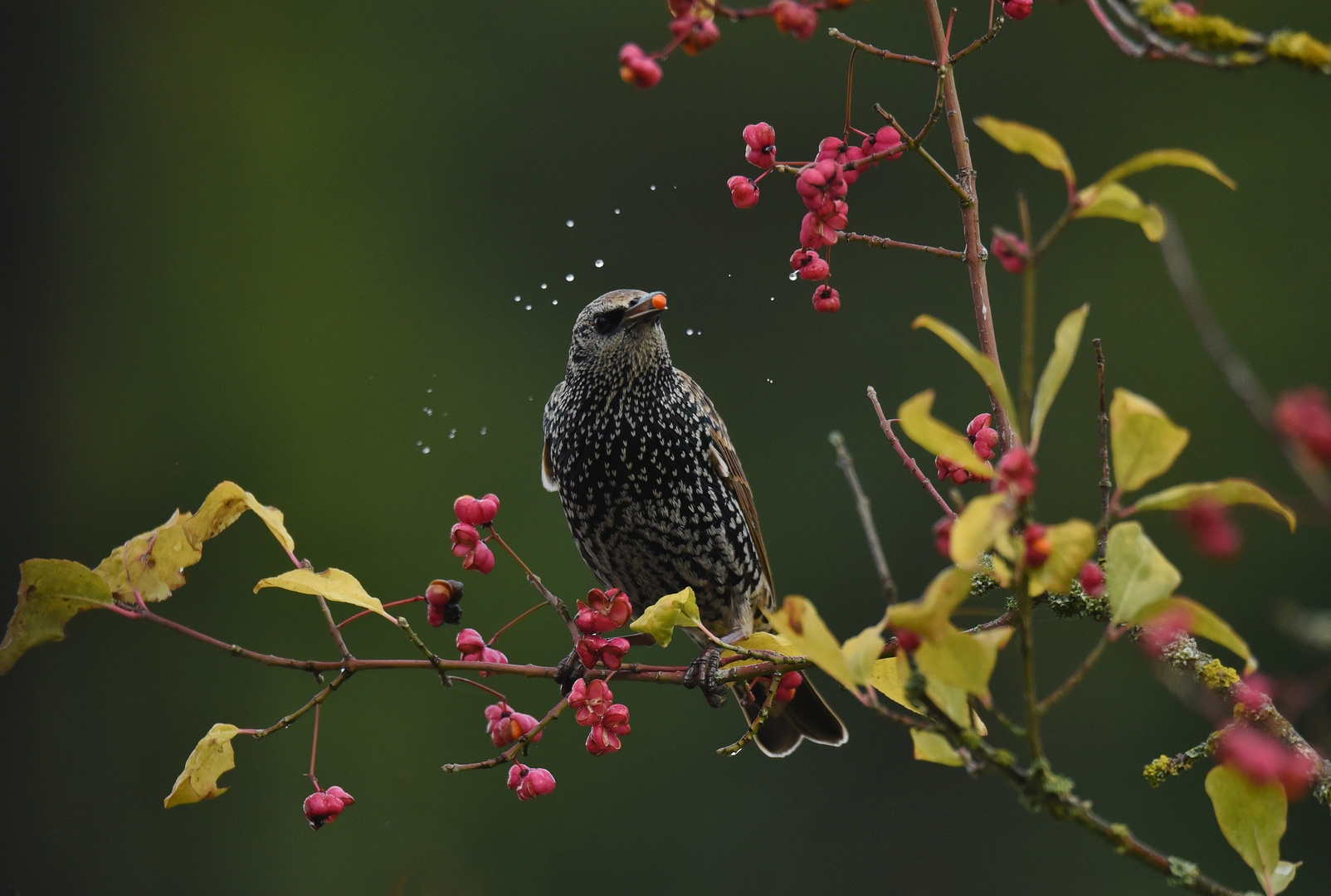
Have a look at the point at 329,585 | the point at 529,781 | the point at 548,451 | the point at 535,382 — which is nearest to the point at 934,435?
the point at 329,585

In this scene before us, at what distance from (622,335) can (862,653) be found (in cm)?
212

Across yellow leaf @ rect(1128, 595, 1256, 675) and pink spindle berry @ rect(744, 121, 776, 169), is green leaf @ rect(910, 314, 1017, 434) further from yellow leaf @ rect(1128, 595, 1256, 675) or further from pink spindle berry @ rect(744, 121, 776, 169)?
pink spindle berry @ rect(744, 121, 776, 169)

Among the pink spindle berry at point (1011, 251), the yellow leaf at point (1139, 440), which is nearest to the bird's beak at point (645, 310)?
the pink spindle berry at point (1011, 251)

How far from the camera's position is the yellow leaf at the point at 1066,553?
0.96 meters

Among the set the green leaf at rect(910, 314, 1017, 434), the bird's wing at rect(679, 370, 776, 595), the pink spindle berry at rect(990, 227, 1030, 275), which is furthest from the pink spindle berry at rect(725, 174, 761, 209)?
the bird's wing at rect(679, 370, 776, 595)

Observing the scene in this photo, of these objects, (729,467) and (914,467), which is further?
(729,467)

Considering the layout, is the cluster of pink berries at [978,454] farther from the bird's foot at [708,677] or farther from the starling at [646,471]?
the starling at [646,471]

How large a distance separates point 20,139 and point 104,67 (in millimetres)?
965


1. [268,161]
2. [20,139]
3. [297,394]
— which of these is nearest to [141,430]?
[297,394]

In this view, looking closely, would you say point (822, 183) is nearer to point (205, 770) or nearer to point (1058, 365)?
point (1058, 365)

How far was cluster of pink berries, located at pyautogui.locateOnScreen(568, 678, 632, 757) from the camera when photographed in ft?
5.85

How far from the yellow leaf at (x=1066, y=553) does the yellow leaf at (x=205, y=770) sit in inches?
→ 37.9

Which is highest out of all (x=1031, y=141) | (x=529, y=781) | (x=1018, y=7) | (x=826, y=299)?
(x=1018, y=7)

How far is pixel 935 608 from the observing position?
976mm
